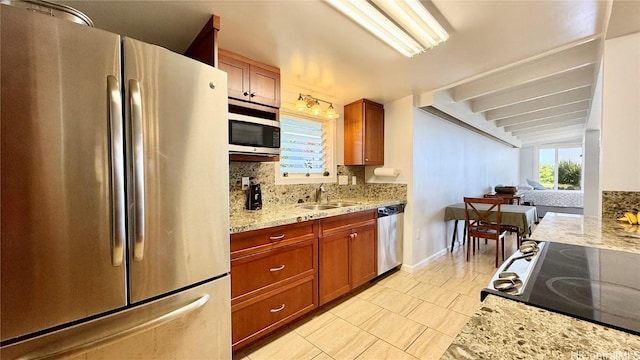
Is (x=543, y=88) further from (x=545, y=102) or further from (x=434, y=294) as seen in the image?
(x=434, y=294)

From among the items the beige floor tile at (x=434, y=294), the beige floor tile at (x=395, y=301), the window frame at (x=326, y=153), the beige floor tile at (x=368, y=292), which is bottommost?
the beige floor tile at (x=368, y=292)

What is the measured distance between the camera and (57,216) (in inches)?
34.2

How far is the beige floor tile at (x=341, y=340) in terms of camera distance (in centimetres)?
170

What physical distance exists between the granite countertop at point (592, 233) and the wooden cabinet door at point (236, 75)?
206 cm

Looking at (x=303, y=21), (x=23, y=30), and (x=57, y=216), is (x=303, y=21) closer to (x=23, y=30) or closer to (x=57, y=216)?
(x=23, y=30)

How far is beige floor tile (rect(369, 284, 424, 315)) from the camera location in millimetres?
2229

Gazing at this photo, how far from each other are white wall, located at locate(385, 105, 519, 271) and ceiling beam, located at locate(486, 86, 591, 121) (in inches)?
21.0

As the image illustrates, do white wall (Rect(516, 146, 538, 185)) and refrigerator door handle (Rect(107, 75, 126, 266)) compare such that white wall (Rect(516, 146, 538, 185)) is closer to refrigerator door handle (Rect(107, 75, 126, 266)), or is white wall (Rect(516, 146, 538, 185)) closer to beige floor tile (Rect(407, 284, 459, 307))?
beige floor tile (Rect(407, 284, 459, 307))

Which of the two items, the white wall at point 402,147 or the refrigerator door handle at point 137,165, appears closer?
the refrigerator door handle at point 137,165

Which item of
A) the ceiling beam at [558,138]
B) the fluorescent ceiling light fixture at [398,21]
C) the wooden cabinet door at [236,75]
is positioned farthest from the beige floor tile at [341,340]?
the ceiling beam at [558,138]

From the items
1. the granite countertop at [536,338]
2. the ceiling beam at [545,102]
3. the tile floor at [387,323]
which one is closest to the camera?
the granite countertop at [536,338]

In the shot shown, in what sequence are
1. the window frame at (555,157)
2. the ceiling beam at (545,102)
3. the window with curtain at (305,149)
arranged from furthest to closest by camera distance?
the window frame at (555,157), the ceiling beam at (545,102), the window with curtain at (305,149)

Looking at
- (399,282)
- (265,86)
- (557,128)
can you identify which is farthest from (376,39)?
(557,128)

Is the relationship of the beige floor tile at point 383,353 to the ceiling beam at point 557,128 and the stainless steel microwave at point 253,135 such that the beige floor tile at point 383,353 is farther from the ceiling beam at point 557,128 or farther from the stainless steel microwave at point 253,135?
the ceiling beam at point 557,128
